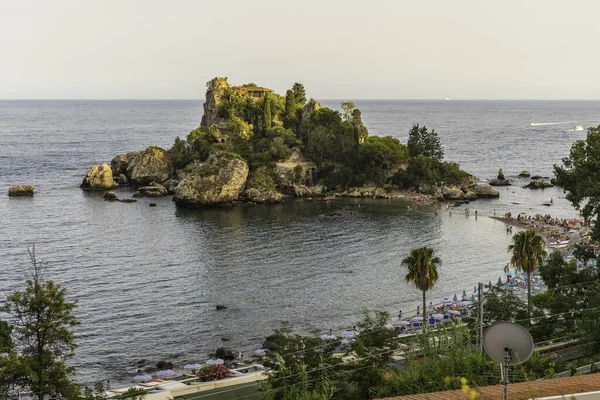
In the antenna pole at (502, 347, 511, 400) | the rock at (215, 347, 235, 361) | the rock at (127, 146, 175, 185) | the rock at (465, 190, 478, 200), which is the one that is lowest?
the rock at (215, 347, 235, 361)

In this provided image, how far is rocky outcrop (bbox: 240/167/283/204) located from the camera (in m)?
93.1

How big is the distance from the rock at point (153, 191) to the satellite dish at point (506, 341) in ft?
302

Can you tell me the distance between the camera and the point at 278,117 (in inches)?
4481

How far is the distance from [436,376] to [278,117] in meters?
100

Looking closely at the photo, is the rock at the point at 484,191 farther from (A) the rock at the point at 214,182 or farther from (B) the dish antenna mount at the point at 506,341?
(B) the dish antenna mount at the point at 506,341

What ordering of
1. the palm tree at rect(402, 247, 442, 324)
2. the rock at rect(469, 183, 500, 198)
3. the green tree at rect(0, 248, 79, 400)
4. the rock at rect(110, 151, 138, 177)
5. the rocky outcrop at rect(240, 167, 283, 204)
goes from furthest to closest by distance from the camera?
the rock at rect(110, 151, 138, 177) → the rock at rect(469, 183, 500, 198) → the rocky outcrop at rect(240, 167, 283, 204) → the palm tree at rect(402, 247, 442, 324) → the green tree at rect(0, 248, 79, 400)

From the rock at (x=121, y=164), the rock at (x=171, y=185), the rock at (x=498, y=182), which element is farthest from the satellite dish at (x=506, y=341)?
the rock at (x=121, y=164)

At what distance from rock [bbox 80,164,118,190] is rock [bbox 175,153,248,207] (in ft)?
56.0

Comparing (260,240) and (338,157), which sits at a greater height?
(338,157)

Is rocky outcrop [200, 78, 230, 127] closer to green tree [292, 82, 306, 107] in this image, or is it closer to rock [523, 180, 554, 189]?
green tree [292, 82, 306, 107]

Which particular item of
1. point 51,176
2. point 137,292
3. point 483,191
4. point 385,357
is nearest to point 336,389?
→ point 385,357

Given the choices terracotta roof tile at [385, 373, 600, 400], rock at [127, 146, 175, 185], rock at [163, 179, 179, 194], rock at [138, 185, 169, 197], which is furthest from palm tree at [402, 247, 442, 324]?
rock at [127, 146, 175, 185]

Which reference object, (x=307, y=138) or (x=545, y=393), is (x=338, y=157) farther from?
(x=545, y=393)

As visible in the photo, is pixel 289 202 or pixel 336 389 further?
pixel 289 202
